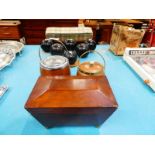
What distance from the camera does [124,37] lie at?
982 millimetres

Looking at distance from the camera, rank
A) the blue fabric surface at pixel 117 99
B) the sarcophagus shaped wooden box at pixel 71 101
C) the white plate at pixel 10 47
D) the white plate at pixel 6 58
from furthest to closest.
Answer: the white plate at pixel 10 47
the white plate at pixel 6 58
the blue fabric surface at pixel 117 99
the sarcophagus shaped wooden box at pixel 71 101

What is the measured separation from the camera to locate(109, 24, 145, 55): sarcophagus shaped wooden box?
96 cm

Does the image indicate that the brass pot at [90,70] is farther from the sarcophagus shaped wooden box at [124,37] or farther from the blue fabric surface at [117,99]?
the sarcophagus shaped wooden box at [124,37]

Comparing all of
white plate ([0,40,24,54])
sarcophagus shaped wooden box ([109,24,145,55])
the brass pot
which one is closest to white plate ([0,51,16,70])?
white plate ([0,40,24,54])

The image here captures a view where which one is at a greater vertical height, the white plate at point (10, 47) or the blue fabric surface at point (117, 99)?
the white plate at point (10, 47)

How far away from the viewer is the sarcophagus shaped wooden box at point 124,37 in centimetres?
96

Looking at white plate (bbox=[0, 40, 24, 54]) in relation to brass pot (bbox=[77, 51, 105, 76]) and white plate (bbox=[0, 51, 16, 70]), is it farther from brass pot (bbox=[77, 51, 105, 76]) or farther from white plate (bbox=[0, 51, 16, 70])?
brass pot (bbox=[77, 51, 105, 76])

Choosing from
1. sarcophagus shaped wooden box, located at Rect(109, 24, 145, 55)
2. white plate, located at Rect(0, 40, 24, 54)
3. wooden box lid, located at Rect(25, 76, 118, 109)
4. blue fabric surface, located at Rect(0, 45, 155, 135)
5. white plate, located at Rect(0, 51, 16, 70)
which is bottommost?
blue fabric surface, located at Rect(0, 45, 155, 135)

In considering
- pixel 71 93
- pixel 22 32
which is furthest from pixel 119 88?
pixel 22 32

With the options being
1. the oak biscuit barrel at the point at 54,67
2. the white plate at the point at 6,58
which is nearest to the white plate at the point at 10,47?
the white plate at the point at 6,58

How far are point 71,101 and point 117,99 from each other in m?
0.31

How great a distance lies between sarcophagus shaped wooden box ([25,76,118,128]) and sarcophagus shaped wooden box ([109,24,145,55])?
1.95 feet

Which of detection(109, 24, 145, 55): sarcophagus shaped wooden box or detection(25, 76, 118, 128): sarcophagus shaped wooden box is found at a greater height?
detection(109, 24, 145, 55): sarcophagus shaped wooden box

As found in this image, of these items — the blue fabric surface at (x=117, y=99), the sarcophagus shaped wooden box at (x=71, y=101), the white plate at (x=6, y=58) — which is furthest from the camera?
the white plate at (x=6, y=58)
